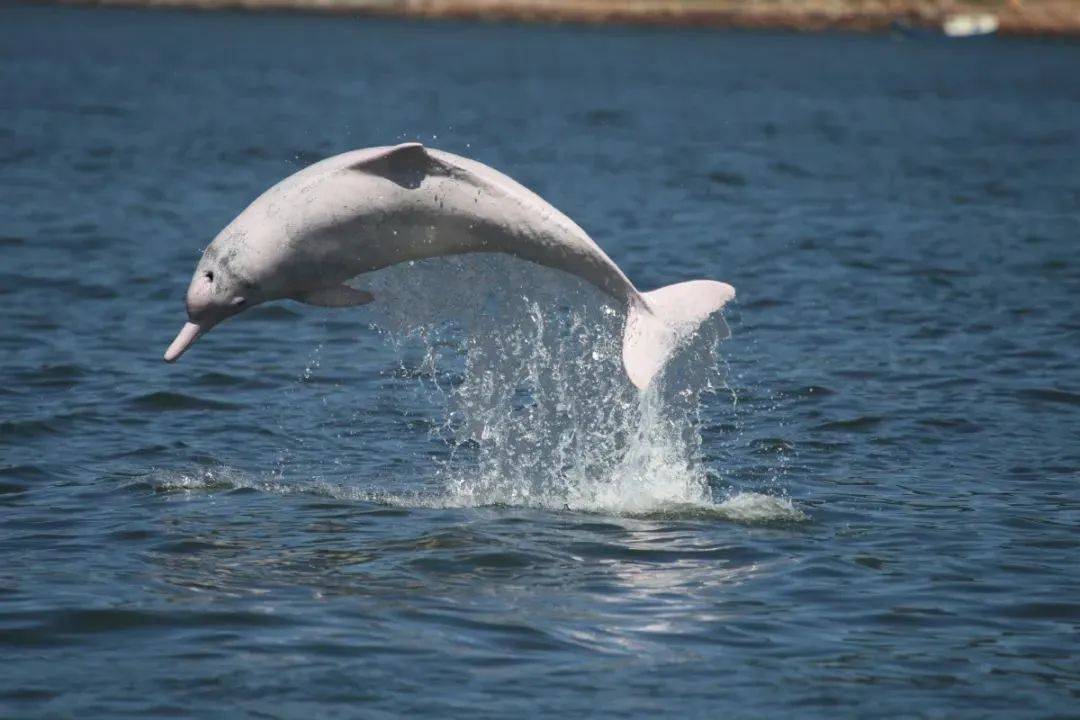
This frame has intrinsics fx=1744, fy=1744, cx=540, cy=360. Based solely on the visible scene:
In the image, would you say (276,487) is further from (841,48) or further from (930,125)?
(841,48)

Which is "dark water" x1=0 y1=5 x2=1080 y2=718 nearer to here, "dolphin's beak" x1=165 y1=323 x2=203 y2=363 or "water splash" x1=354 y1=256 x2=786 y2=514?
"water splash" x1=354 y1=256 x2=786 y2=514

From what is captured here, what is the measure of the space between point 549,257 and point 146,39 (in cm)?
11117

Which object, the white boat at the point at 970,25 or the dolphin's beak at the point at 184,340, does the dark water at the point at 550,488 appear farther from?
the white boat at the point at 970,25

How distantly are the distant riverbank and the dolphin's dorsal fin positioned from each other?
471 feet

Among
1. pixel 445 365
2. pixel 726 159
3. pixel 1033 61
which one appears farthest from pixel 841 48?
pixel 445 365

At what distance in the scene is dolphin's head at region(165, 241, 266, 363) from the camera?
11.9 meters

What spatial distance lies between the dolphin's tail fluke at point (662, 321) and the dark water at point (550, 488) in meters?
1.34

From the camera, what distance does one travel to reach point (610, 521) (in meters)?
13.2

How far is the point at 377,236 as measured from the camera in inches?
478

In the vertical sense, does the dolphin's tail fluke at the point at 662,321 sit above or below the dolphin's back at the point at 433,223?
below

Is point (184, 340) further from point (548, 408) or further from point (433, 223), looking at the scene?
point (548, 408)

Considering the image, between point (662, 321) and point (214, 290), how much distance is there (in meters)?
3.19

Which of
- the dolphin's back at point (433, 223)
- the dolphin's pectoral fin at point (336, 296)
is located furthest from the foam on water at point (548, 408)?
the dolphin's pectoral fin at point (336, 296)

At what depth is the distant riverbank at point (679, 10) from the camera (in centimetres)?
15100
